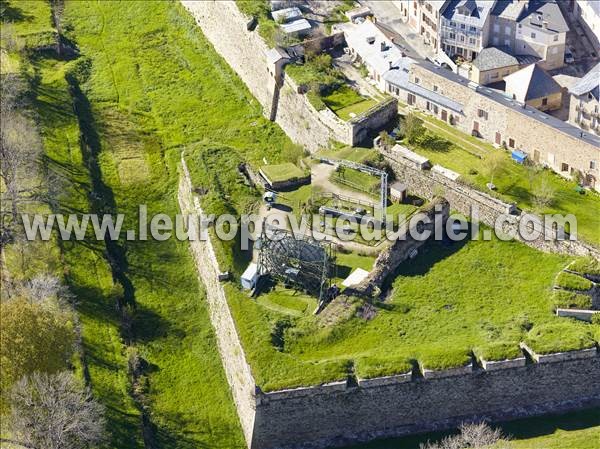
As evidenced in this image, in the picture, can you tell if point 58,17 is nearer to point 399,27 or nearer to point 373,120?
point 399,27

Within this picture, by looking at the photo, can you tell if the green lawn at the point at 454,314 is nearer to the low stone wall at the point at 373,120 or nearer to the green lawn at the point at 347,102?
the low stone wall at the point at 373,120

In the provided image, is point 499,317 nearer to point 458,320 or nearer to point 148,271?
point 458,320

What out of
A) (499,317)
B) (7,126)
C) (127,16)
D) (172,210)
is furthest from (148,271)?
(127,16)

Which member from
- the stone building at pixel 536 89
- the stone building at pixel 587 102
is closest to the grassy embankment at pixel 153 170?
the stone building at pixel 536 89

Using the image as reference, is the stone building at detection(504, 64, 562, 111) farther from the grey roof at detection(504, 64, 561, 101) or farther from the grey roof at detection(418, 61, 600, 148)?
the grey roof at detection(418, 61, 600, 148)

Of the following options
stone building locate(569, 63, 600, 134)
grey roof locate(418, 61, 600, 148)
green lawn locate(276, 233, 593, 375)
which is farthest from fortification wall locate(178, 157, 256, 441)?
stone building locate(569, 63, 600, 134)
